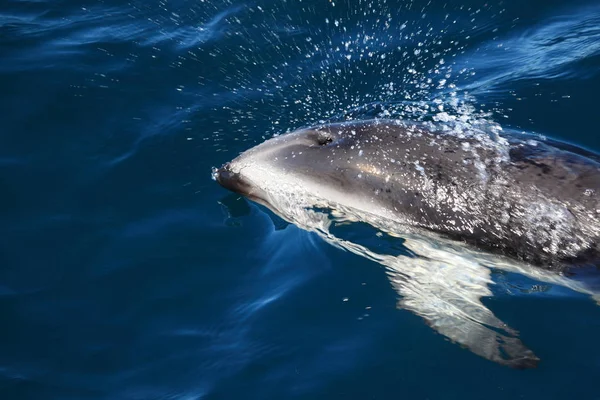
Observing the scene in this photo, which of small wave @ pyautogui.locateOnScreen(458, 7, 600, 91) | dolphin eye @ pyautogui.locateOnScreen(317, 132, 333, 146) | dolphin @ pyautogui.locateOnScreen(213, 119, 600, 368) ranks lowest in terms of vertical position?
dolphin @ pyautogui.locateOnScreen(213, 119, 600, 368)

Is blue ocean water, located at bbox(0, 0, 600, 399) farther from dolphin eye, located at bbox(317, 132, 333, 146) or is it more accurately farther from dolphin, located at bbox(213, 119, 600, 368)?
dolphin eye, located at bbox(317, 132, 333, 146)

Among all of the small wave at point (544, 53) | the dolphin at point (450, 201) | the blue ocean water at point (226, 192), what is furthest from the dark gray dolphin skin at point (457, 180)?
the small wave at point (544, 53)

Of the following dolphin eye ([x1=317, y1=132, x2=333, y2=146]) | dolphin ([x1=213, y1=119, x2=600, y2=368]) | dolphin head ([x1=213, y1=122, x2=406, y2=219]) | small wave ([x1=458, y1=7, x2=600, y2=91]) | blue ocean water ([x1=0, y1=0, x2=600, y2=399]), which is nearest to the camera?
blue ocean water ([x1=0, y1=0, x2=600, y2=399])

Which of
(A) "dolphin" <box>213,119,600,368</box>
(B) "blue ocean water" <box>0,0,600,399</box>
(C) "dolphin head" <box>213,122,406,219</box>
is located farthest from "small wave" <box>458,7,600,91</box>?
(C) "dolphin head" <box>213,122,406,219</box>

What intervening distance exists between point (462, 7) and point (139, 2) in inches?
230

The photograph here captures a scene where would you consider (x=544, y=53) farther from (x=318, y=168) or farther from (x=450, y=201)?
(x=318, y=168)

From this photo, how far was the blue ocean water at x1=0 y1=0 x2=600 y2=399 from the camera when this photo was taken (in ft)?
18.4

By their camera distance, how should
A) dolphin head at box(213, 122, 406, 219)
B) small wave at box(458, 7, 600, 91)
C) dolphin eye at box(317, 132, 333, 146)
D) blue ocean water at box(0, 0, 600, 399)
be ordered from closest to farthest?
blue ocean water at box(0, 0, 600, 399)
dolphin head at box(213, 122, 406, 219)
dolphin eye at box(317, 132, 333, 146)
small wave at box(458, 7, 600, 91)

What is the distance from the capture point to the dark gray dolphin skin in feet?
19.2

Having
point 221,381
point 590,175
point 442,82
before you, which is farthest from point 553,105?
point 221,381

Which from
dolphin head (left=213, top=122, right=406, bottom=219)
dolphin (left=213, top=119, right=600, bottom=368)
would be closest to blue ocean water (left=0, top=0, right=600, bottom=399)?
dolphin (left=213, top=119, right=600, bottom=368)

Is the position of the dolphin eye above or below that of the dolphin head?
above

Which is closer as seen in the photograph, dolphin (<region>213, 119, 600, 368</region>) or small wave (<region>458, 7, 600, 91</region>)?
dolphin (<region>213, 119, 600, 368</region>)

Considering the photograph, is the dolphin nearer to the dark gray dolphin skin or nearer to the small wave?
the dark gray dolphin skin
